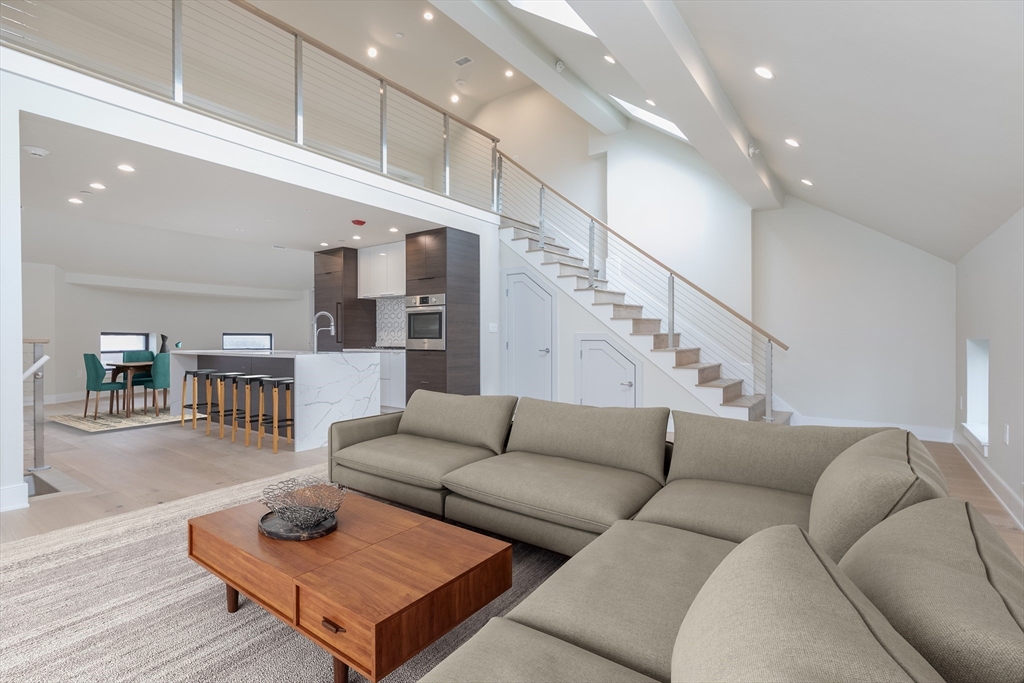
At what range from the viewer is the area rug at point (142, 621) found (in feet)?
5.36

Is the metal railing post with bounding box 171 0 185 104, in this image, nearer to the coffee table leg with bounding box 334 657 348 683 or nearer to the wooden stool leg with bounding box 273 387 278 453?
the wooden stool leg with bounding box 273 387 278 453

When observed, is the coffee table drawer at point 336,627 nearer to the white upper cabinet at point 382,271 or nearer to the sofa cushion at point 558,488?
the sofa cushion at point 558,488

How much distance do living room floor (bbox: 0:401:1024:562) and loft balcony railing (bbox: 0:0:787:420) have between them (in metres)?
1.99

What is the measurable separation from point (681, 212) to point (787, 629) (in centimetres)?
619

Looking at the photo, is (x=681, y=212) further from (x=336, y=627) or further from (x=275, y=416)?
(x=336, y=627)

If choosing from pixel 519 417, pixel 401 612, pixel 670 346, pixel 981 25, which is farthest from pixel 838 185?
pixel 401 612

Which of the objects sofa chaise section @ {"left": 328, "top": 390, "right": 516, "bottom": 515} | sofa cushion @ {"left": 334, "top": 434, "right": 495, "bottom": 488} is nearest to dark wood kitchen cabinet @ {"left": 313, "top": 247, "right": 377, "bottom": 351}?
sofa chaise section @ {"left": 328, "top": 390, "right": 516, "bottom": 515}

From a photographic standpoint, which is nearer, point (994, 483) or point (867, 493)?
point (867, 493)

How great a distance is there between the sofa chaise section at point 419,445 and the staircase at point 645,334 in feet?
7.99

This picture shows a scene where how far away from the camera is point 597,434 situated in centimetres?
266

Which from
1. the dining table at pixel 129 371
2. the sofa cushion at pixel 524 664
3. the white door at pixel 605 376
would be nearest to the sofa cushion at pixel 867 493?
the sofa cushion at pixel 524 664

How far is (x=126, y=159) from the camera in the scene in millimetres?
3705

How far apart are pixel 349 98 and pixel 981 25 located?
24.6 ft

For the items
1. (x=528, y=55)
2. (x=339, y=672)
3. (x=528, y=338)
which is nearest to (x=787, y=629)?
(x=339, y=672)
